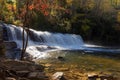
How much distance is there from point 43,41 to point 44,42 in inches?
7.5

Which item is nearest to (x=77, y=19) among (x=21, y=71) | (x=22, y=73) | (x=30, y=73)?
(x=30, y=73)

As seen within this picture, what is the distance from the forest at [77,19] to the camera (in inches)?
1619

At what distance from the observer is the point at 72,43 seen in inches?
1556

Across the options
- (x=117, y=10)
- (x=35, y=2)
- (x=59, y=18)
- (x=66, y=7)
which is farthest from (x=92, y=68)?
(x=117, y=10)

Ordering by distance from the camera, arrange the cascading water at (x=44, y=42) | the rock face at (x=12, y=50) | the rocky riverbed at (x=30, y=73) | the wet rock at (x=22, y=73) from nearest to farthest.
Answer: the rocky riverbed at (x=30, y=73), the wet rock at (x=22, y=73), the rock face at (x=12, y=50), the cascading water at (x=44, y=42)

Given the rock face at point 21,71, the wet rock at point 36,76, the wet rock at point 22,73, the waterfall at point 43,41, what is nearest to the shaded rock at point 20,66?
the rock face at point 21,71

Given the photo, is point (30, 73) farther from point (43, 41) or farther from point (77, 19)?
point (77, 19)

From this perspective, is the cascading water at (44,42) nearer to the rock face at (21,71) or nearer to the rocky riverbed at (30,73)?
the rocky riverbed at (30,73)

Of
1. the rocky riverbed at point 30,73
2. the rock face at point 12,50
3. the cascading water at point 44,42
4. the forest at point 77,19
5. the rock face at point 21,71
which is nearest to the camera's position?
the rocky riverbed at point 30,73

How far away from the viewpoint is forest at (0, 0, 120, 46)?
135 feet

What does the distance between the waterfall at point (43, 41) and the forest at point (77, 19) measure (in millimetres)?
3519

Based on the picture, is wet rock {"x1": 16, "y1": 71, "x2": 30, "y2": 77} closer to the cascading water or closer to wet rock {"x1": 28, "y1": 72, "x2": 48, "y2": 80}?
wet rock {"x1": 28, "y1": 72, "x2": 48, "y2": 80}

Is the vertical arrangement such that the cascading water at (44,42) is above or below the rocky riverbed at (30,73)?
below

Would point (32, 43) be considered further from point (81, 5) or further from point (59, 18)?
point (81, 5)
